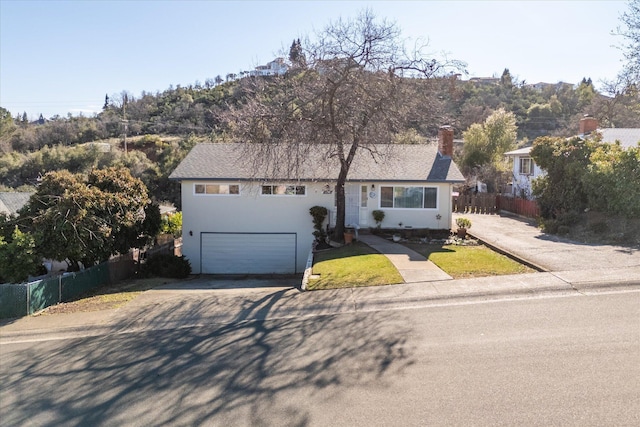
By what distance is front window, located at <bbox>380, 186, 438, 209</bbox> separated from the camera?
70.1ft

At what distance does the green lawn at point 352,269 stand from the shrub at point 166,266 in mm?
6231

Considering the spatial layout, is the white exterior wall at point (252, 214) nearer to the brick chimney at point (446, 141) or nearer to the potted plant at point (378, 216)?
the potted plant at point (378, 216)

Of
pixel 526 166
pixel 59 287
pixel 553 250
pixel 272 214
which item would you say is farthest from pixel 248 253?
pixel 526 166

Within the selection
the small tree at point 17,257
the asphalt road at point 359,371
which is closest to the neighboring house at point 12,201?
the small tree at point 17,257

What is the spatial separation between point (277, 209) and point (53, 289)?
33.6 ft

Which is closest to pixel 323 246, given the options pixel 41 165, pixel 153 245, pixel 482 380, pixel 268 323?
pixel 153 245

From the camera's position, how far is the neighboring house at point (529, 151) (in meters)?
29.0

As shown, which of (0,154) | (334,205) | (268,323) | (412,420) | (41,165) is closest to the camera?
(412,420)

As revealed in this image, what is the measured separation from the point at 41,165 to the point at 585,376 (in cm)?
4831

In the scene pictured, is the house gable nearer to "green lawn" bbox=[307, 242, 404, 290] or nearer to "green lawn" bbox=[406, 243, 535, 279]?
"green lawn" bbox=[406, 243, 535, 279]

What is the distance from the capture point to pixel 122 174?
1867cm

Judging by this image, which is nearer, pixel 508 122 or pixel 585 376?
pixel 585 376

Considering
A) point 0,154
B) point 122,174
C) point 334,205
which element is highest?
point 0,154

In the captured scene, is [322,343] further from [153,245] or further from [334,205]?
[153,245]
